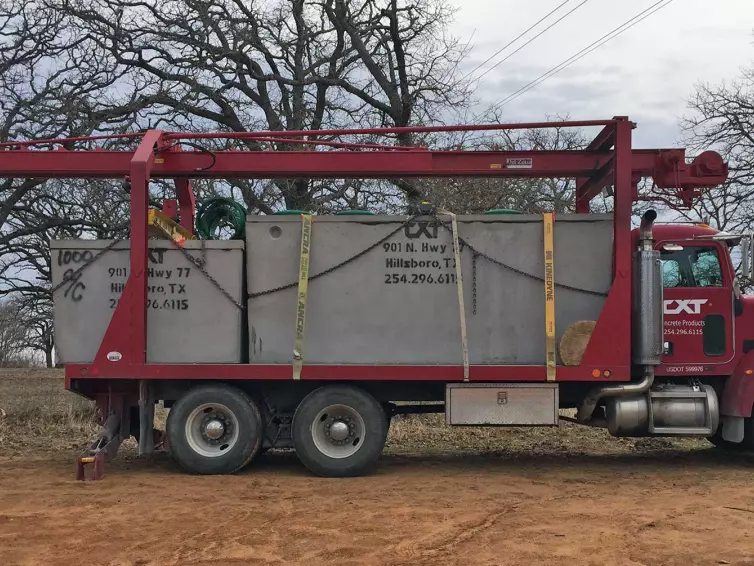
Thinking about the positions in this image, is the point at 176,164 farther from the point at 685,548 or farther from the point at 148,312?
the point at 685,548

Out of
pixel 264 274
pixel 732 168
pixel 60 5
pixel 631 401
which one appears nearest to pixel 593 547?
pixel 631 401

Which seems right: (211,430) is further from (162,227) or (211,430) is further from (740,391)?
(740,391)

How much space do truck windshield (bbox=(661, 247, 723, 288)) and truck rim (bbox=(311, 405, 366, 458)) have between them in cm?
397

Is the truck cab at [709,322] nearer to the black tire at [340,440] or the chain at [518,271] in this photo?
the chain at [518,271]

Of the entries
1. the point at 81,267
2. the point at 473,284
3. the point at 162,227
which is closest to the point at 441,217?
the point at 473,284

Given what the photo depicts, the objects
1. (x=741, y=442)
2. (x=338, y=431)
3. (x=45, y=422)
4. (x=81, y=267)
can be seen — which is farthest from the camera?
(x=45, y=422)

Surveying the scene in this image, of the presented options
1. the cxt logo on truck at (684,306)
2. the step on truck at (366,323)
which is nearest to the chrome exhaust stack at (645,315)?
the step on truck at (366,323)

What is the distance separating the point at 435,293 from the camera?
8.73 metres

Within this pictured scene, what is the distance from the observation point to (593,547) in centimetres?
577

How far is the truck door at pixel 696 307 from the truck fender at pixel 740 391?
194 millimetres

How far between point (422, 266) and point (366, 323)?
2.93ft

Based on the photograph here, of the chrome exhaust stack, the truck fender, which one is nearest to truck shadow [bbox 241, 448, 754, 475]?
the truck fender

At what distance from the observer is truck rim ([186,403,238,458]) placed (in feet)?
28.7

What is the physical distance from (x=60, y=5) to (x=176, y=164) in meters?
11.1
